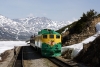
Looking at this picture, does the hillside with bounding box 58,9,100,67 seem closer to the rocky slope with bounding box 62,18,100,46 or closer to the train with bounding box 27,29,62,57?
the rocky slope with bounding box 62,18,100,46

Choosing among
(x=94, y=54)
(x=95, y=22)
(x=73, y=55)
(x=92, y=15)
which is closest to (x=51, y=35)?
(x=73, y=55)

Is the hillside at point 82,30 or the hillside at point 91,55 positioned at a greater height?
the hillside at point 82,30

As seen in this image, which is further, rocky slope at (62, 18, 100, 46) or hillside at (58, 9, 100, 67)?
rocky slope at (62, 18, 100, 46)

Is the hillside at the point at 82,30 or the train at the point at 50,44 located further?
the hillside at the point at 82,30

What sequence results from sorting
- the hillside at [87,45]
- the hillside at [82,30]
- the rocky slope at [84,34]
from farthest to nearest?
the hillside at [82,30], the rocky slope at [84,34], the hillside at [87,45]

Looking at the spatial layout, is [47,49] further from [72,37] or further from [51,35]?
[72,37]

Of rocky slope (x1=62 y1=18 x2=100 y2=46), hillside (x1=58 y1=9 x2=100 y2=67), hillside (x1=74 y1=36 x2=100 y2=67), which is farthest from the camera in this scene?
rocky slope (x1=62 y1=18 x2=100 y2=46)

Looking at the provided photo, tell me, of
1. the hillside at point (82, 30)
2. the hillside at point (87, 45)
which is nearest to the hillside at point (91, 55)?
the hillside at point (87, 45)

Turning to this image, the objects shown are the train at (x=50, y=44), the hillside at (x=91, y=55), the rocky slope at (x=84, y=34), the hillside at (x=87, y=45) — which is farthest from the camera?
the rocky slope at (x=84, y=34)

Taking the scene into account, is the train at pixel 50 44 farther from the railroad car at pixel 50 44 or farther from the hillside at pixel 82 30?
the hillside at pixel 82 30

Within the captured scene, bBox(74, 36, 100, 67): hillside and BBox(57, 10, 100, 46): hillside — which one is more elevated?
BBox(57, 10, 100, 46): hillside

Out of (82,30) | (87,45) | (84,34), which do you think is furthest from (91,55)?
(82,30)

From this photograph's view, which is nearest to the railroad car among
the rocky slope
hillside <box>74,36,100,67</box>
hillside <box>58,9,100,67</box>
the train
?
the train

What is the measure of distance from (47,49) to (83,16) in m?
21.5
